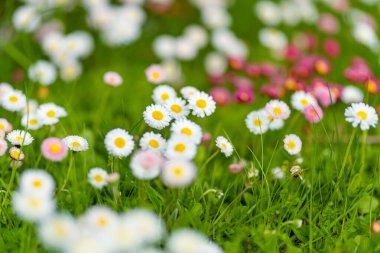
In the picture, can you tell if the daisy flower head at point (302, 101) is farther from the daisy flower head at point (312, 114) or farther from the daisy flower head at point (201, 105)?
the daisy flower head at point (201, 105)

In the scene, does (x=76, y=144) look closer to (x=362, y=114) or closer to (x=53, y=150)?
(x=53, y=150)

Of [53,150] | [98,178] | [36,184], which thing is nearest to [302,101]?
[98,178]

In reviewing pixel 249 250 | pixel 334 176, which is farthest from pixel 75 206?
pixel 334 176

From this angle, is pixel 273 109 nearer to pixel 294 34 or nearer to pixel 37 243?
pixel 37 243

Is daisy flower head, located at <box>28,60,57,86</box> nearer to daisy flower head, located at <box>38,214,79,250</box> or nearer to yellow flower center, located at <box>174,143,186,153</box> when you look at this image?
yellow flower center, located at <box>174,143,186,153</box>

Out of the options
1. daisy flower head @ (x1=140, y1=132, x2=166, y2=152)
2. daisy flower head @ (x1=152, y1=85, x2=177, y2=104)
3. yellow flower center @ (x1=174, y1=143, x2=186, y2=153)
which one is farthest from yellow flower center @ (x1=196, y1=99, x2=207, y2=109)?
yellow flower center @ (x1=174, y1=143, x2=186, y2=153)

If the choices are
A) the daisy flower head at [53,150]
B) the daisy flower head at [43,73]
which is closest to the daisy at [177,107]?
the daisy flower head at [53,150]
